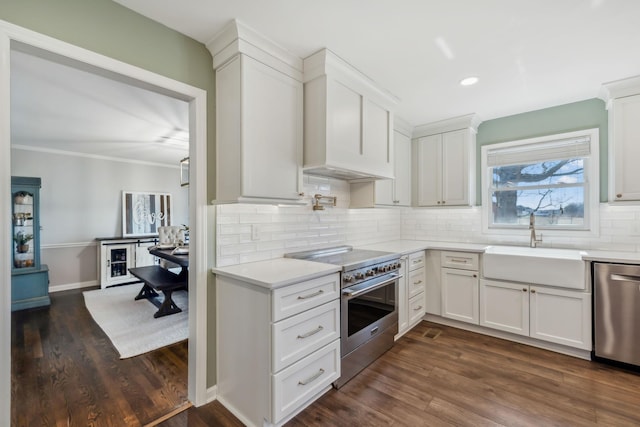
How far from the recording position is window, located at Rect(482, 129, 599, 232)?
3072 mm

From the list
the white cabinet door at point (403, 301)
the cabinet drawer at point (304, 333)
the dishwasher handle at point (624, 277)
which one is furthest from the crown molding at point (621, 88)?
the cabinet drawer at point (304, 333)

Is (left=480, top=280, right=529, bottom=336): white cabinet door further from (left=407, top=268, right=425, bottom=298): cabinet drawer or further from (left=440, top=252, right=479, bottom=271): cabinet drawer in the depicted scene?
(left=407, top=268, right=425, bottom=298): cabinet drawer

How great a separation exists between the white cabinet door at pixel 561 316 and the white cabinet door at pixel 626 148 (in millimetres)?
1032

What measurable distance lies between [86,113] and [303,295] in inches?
129

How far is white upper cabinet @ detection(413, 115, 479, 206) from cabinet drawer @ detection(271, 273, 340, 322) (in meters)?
2.29

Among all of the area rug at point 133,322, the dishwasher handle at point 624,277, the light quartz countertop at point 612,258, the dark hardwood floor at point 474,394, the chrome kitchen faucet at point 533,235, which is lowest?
the dark hardwood floor at point 474,394

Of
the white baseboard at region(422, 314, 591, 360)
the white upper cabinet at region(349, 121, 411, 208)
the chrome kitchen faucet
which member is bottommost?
the white baseboard at region(422, 314, 591, 360)

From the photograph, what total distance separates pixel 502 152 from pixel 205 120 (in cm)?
345

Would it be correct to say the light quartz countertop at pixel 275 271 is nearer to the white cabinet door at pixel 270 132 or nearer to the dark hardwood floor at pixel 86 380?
the white cabinet door at pixel 270 132

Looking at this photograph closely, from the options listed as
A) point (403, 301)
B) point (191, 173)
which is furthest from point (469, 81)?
point (191, 173)

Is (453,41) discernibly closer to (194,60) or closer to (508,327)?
(194,60)

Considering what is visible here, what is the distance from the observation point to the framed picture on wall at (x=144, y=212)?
18.6 feet

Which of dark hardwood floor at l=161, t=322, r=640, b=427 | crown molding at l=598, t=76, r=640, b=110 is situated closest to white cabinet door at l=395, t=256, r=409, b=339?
dark hardwood floor at l=161, t=322, r=640, b=427

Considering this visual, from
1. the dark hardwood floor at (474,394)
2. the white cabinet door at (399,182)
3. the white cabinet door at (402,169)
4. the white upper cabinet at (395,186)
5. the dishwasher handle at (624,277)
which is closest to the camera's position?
the dark hardwood floor at (474,394)
